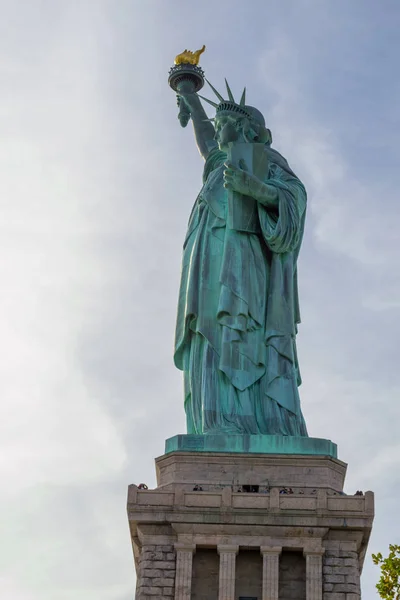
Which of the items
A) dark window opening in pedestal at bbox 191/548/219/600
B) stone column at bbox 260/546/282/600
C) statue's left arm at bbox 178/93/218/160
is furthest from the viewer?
statue's left arm at bbox 178/93/218/160

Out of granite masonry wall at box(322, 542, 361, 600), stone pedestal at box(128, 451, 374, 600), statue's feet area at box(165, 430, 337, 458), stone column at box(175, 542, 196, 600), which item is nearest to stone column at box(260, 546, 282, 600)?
stone pedestal at box(128, 451, 374, 600)

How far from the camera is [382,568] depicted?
30500 millimetres

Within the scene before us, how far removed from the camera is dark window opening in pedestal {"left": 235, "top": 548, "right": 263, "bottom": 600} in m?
25.5

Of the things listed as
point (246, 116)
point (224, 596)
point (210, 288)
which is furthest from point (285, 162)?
point (224, 596)

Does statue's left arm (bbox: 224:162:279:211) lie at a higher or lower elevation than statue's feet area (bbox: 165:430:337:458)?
higher

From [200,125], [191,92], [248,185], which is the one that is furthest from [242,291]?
[191,92]

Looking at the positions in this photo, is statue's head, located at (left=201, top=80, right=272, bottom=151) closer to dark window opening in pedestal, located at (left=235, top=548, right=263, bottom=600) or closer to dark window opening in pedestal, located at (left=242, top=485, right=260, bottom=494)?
dark window opening in pedestal, located at (left=242, top=485, right=260, bottom=494)

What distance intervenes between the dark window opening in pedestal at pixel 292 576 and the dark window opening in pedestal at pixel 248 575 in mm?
396

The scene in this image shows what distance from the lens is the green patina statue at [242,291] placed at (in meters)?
28.4

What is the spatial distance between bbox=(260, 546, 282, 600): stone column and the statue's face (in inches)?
359

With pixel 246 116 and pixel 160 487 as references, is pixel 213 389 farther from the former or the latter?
pixel 246 116

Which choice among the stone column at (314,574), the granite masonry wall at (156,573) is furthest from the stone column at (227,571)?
the stone column at (314,574)

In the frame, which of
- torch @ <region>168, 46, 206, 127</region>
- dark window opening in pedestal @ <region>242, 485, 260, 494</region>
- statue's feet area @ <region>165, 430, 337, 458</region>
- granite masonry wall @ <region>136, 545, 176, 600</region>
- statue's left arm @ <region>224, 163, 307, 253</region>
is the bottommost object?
granite masonry wall @ <region>136, 545, 176, 600</region>

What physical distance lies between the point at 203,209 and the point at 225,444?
19.8 ft
